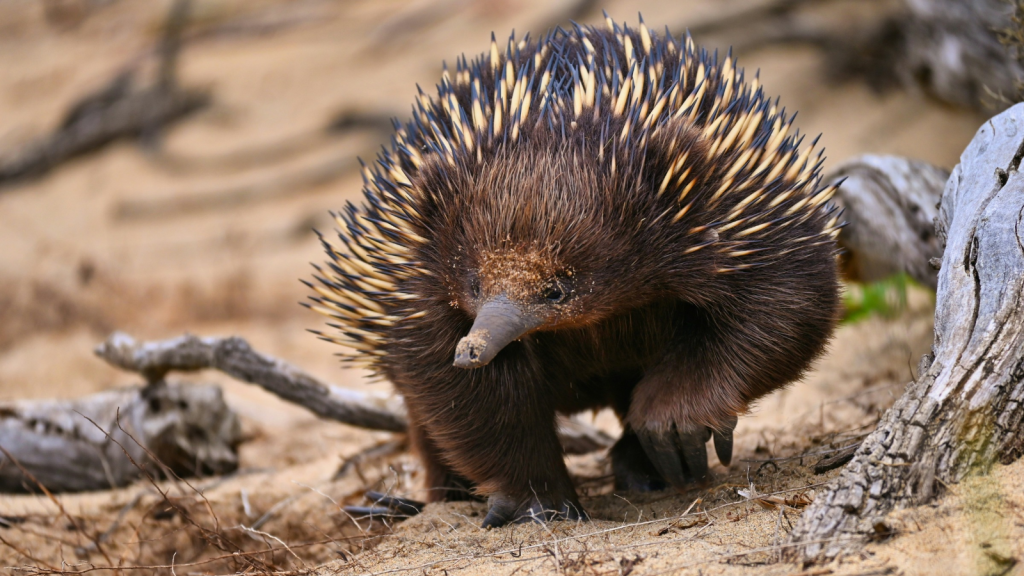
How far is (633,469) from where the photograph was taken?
3.52 metres

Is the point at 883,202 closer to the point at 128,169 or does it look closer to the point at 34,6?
the point at 128,169

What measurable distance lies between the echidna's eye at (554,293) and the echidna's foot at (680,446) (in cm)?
69

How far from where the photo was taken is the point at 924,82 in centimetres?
738

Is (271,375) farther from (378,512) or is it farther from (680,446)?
(680,446)

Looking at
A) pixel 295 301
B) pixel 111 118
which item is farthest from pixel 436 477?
pixel 111 118

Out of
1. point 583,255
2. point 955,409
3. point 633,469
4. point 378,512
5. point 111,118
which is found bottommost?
point 378,512

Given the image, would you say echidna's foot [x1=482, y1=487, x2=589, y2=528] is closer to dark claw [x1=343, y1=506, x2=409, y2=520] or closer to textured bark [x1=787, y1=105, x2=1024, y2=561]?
dark claw [x1=343, y1=506, x2=409, y2=520]

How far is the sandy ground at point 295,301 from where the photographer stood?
2430 millimetres

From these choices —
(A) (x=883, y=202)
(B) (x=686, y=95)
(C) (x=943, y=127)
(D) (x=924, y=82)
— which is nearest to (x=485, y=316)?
(B) (x=686, y=95)

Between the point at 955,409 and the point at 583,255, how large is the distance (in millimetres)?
994

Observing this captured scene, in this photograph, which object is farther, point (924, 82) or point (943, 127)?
point (943, 127)

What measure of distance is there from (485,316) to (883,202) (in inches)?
99.6

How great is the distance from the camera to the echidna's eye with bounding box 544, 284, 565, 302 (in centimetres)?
235

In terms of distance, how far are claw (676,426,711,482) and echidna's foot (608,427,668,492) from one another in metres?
0.52
